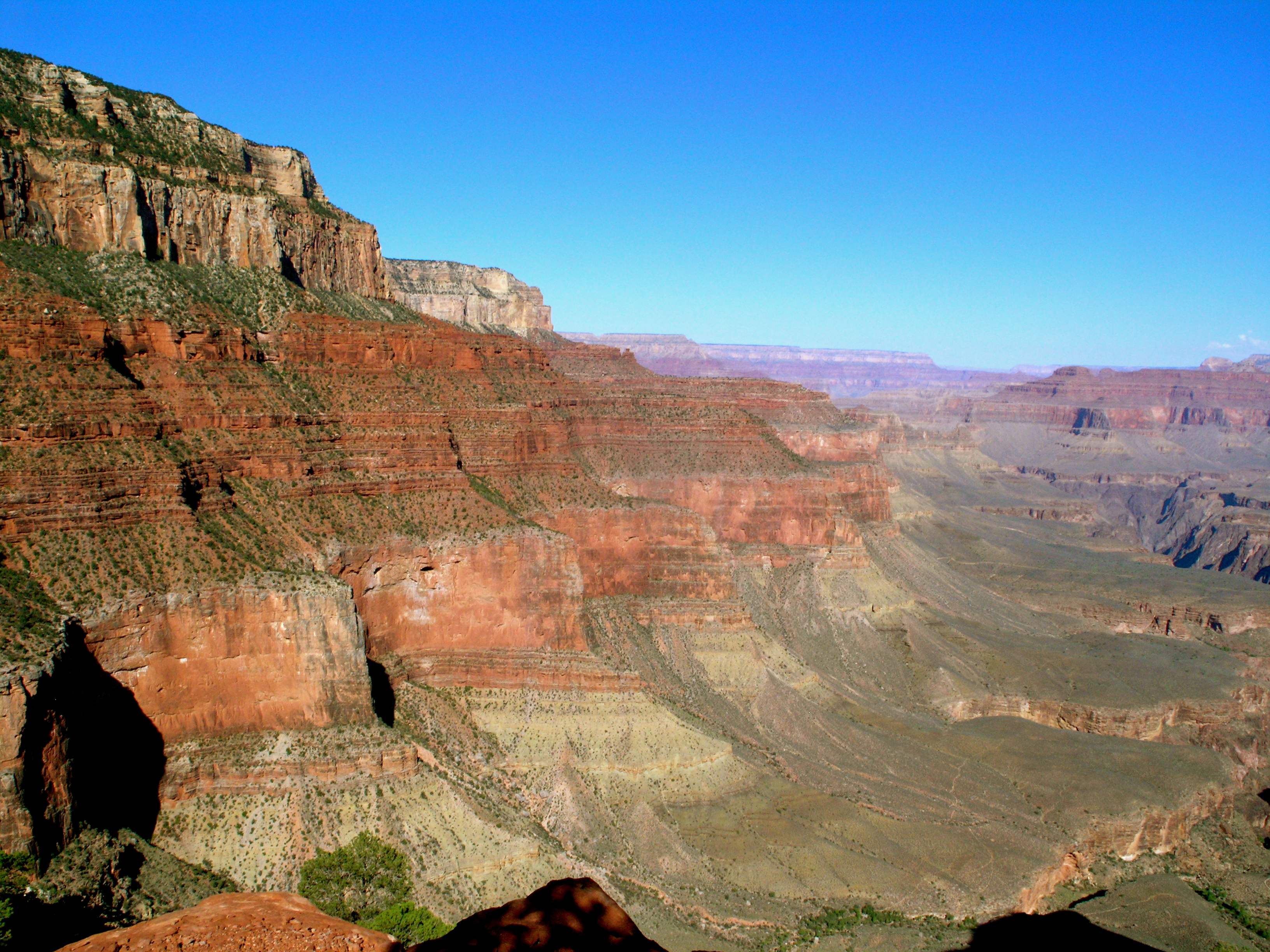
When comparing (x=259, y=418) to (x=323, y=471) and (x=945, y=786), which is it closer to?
(x=323, y=471)

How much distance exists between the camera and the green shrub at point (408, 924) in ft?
107

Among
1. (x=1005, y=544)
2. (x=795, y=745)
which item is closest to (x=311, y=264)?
(x=795, y=745)

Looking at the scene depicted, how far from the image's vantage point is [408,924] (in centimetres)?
3297

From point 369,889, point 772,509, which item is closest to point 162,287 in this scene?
point 369,889

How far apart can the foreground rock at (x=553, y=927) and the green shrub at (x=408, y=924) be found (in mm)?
19381

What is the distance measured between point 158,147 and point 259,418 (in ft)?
70.6

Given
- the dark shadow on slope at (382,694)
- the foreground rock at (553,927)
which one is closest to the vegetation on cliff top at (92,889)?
the dark shadow on slope at (382,694)

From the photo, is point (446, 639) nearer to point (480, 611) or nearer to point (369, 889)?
point (480, 611)

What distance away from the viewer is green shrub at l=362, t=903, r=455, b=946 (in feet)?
107

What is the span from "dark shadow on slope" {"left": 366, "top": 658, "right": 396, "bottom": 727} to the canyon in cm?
35

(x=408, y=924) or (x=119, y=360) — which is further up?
(x=119, y=360)

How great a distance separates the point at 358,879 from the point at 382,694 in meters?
10.8

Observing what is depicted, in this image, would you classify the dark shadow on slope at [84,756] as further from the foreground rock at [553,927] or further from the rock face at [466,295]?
the rock face at [466,295]

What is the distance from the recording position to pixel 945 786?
5309 centimetres
